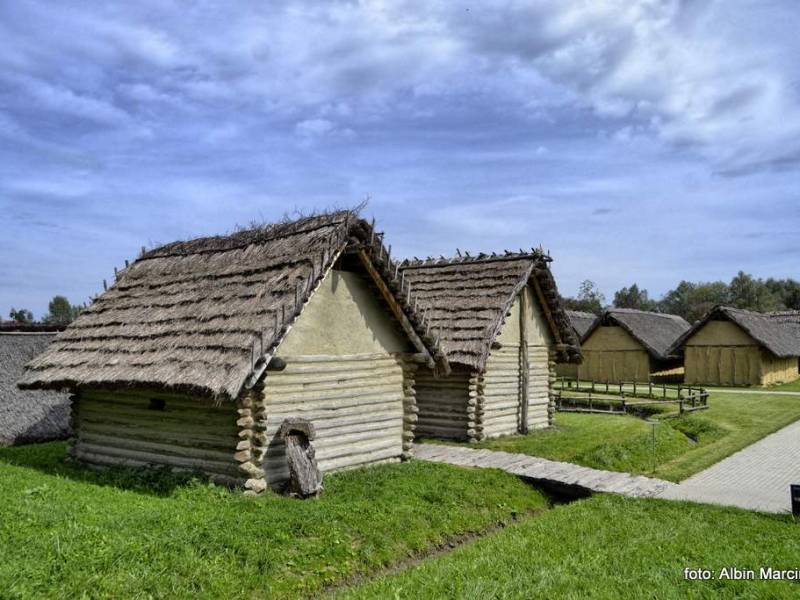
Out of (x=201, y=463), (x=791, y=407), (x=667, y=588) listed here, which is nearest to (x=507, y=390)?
(x=201, y=463)

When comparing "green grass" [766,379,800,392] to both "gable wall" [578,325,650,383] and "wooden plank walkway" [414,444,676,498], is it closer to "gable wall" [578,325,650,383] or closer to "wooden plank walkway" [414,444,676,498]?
"gable wall" [578,325,650,383]

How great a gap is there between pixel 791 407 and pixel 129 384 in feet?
92.7

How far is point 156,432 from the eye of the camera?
13.4m

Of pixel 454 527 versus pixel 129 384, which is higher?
pixel 129 384

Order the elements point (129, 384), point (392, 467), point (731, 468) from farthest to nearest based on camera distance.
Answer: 1. point (731, 468)
2. point (392, 467)
3. point (129, 384)

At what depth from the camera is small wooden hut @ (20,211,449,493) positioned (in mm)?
12047

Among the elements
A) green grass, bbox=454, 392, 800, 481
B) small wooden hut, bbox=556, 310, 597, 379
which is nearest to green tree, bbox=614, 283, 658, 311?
small wooden hut, bbox=556, 310, 597, 379

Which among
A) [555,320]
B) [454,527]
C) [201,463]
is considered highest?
[555,320]

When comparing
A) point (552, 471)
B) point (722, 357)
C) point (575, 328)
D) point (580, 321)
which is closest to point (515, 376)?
point (552, 471)

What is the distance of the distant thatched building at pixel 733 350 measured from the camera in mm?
40969

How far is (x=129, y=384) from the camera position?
41.0 feet

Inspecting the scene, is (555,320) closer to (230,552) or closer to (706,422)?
(706,422)

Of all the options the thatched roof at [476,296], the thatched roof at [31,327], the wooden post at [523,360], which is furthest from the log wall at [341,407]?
the thatched roof at [31,327]

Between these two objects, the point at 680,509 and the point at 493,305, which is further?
the point at 493,305
